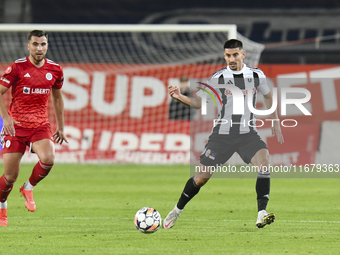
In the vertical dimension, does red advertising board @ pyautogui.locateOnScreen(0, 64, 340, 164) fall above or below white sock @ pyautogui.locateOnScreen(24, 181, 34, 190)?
above

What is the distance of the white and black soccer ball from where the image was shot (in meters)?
6.66

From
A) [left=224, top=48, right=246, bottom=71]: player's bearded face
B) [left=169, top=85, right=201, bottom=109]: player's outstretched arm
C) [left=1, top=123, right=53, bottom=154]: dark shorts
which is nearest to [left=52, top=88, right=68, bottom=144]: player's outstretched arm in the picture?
[left=1, top=123, right=53, bottom=154]: dark shorts

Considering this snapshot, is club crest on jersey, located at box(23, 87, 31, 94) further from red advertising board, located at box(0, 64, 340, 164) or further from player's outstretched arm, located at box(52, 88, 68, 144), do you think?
red advertising board, located at box(0, 64, 340, 164)

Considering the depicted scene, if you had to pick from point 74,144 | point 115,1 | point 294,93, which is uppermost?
point 115,1

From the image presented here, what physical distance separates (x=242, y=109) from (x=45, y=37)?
2374 mm

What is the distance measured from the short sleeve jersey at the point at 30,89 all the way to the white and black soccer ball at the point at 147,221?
1.72 m

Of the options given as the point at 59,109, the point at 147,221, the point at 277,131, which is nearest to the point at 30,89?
the point at 59,109

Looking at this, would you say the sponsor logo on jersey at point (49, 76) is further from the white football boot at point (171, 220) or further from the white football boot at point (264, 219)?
the white football boot at point (264, 219)

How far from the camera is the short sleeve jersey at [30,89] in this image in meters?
7.25

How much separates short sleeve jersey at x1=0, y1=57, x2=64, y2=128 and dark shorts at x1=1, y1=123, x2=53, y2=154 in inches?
2.3

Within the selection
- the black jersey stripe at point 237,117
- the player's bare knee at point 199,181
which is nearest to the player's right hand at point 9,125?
the player's bare knee at point 199,181

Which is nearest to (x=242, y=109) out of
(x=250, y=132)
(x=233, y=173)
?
(x=250, y=132)

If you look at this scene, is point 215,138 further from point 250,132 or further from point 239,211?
point 239,211

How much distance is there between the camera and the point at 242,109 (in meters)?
6.99
